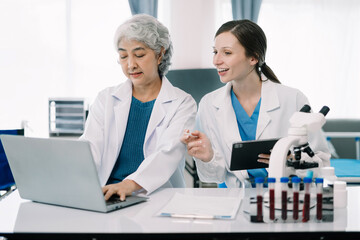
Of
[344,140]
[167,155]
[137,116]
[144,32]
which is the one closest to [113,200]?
[167,155]

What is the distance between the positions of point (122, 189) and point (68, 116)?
8.66 feet

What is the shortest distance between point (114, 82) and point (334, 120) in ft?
7.79

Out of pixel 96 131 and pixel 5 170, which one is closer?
pixel 96 131

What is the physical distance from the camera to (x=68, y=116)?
3.96 metres

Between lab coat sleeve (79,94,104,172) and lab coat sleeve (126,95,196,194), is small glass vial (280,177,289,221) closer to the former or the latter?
lab coat sleeve (126,95,196,194)

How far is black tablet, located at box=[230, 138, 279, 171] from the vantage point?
4.69 ft

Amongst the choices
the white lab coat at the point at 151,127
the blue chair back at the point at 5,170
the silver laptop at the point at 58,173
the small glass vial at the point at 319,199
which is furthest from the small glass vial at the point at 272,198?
the blue chair back at the point at 5,170

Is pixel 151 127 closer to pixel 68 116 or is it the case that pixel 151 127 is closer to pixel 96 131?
pixel 96 131

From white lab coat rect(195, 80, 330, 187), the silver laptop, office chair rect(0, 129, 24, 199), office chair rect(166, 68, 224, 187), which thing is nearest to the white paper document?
the silver laptop

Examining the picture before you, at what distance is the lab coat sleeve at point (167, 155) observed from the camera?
1598 millimetres

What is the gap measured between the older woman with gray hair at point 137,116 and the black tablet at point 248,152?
1.11 feet

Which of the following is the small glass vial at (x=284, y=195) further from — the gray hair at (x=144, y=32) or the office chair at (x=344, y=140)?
the office chair at (x=344, y=140)

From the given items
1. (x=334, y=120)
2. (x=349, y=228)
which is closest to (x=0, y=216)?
(x=349, y=228)
